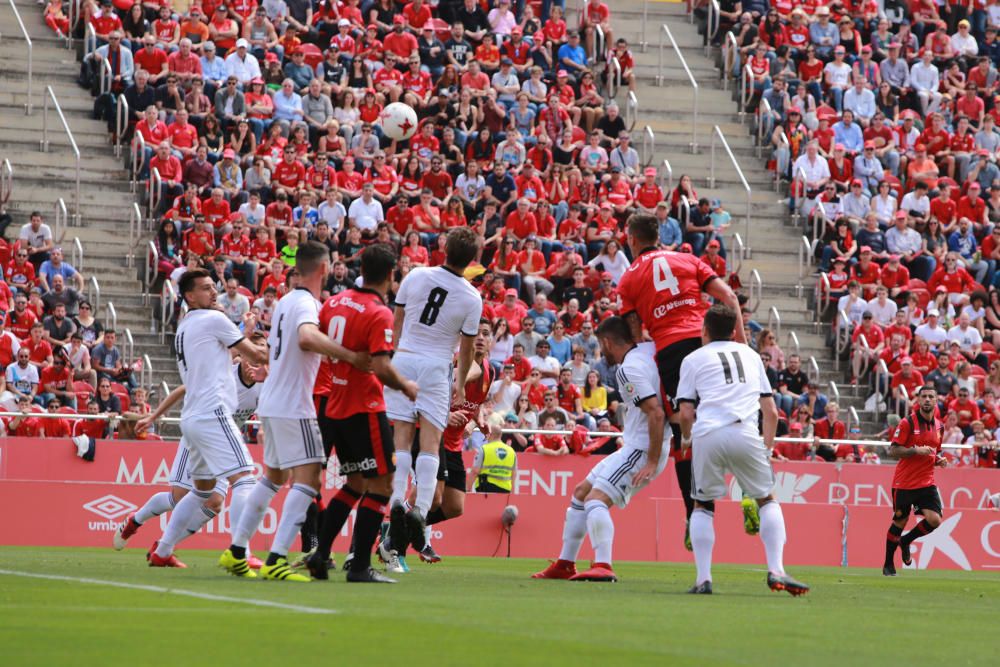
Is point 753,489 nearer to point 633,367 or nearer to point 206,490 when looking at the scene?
point 633,367

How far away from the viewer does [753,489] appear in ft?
37.0

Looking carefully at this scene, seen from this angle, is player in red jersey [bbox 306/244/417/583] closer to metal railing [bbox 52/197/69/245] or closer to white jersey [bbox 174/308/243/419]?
white jersey [bbox 174/308/243/419]

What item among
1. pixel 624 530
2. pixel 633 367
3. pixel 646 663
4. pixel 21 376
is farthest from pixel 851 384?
pixel 646 663

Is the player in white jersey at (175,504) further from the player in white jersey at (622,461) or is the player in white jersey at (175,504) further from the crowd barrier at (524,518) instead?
the crowd barrier at (524,518)

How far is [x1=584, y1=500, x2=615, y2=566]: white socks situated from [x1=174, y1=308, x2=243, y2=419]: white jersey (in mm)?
2790

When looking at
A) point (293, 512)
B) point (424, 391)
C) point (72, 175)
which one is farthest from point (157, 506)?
point (72, 175)

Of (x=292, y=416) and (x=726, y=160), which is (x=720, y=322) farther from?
(x=726, y=160)

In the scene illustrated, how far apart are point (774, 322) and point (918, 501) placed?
11.0m

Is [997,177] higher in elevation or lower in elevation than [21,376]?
higher

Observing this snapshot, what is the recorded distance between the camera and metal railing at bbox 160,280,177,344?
25.7m

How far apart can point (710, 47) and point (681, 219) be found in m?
7.22

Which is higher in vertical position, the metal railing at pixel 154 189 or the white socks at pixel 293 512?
the metal railing at pixel 154 189

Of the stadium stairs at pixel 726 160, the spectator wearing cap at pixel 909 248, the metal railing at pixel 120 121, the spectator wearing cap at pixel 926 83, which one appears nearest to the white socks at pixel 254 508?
the metal railing at pixel 120 121

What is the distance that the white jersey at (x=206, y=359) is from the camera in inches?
491
